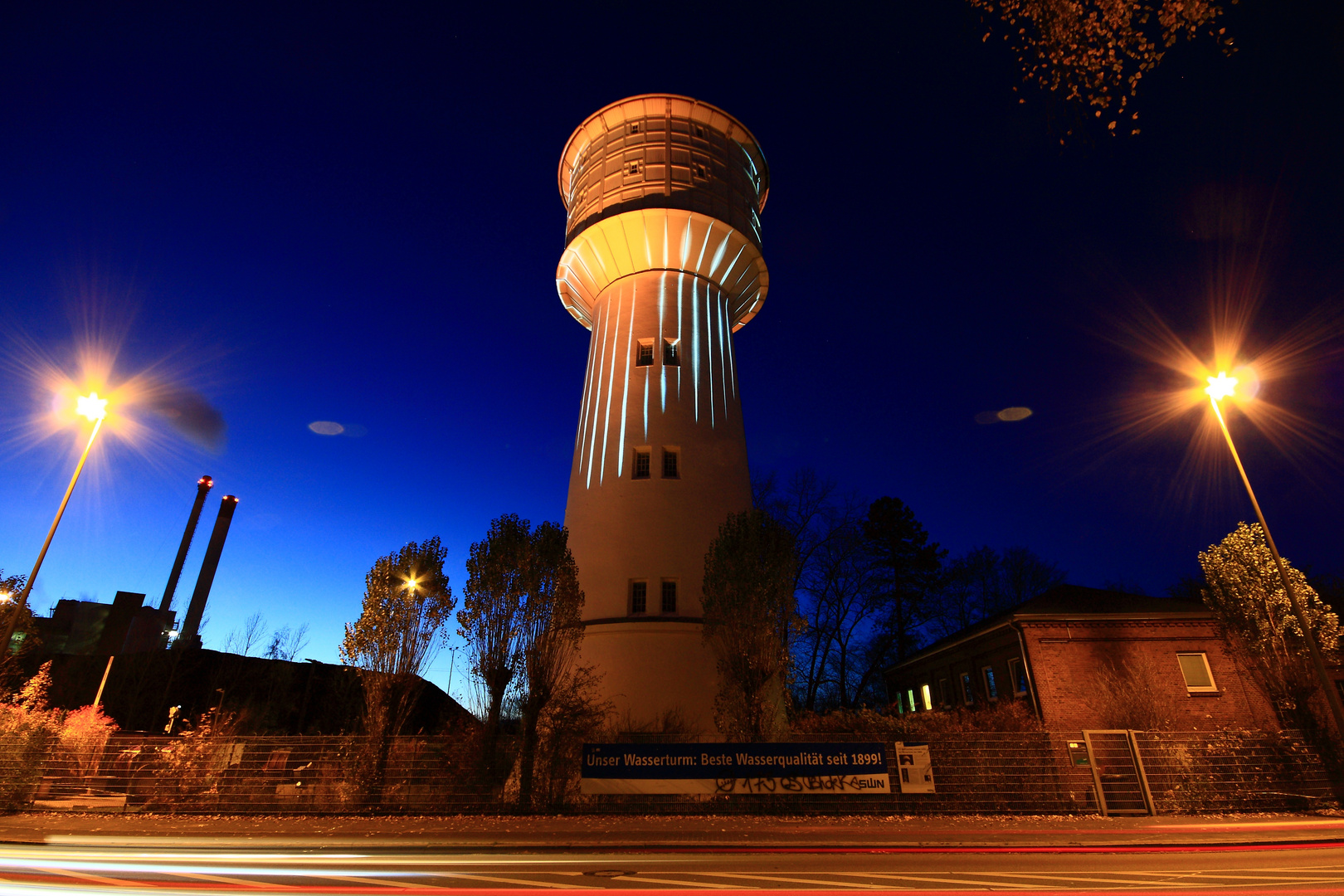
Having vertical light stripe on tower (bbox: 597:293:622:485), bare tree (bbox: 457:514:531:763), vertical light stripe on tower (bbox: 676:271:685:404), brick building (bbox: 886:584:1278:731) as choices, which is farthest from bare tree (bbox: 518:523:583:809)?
brick building (bbox: 886:584:1278:731)

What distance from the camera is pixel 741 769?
12.4 m

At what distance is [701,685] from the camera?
16.9 m

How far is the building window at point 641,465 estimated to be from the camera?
19.9m

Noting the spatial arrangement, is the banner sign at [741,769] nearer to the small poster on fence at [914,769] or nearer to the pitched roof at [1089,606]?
the small poster on fence at [914,769]

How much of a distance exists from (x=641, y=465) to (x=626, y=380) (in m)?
3.03

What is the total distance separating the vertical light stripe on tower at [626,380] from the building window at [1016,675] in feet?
47.7

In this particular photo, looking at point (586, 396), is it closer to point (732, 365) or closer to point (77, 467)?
point (732, 365)

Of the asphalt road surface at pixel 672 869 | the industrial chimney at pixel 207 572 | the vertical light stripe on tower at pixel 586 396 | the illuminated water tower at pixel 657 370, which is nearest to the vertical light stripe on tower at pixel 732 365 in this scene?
the illuminated water tower at pixel 657 370

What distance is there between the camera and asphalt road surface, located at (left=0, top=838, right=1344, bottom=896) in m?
6.83

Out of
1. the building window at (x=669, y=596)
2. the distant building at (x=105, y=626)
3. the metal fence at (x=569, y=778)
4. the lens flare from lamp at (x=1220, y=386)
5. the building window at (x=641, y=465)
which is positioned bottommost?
the metal fence at (x=569, y=778)

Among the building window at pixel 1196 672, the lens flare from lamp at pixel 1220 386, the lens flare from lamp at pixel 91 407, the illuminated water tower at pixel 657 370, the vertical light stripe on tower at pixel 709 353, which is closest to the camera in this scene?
the lens flare from lamp at pixel 1220 386

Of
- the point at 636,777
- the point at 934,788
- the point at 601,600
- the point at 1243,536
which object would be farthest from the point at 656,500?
the point at 1243,536

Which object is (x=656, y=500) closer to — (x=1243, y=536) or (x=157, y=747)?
(x=157, y=747)

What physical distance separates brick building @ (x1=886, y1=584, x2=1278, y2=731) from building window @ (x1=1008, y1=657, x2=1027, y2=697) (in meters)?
0.03
